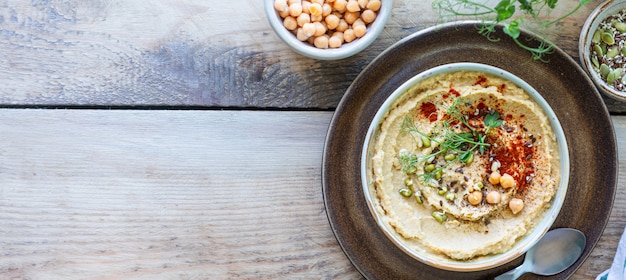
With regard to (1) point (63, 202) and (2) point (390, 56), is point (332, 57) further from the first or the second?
(1) point (63, 202)

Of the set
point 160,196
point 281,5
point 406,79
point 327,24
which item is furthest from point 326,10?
point 160,196

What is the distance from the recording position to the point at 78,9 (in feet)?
7.19

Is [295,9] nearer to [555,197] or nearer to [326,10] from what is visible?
[326,10]

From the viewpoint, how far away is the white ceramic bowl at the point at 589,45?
6.79 feet

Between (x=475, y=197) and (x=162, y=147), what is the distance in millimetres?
1030

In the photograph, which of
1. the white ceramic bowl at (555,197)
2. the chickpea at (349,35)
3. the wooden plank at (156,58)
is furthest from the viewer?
the wooden plank at (156,58)

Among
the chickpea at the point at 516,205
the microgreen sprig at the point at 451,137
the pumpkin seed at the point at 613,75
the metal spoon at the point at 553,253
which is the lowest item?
the metal spoon at the point at 553,253

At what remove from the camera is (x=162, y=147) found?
221 centimetres

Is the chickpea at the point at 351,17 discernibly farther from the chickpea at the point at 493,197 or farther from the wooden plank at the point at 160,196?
the chickpea at the point at 493,197

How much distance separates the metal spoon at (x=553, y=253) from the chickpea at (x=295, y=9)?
3.36 feet

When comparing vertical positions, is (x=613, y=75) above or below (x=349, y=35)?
below

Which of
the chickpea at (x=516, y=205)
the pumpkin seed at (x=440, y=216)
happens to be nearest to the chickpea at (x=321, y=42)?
the pumpkin seed at (x=440, y=216)

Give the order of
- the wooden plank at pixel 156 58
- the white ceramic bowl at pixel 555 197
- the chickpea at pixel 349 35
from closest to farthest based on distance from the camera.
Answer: the white ceramic bowl at pixel 555 197 → the chickpea at pixel 349 35 → the wooden plank at pixel 156 58

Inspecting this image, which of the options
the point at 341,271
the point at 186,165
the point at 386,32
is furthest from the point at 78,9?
the point at 341,271
